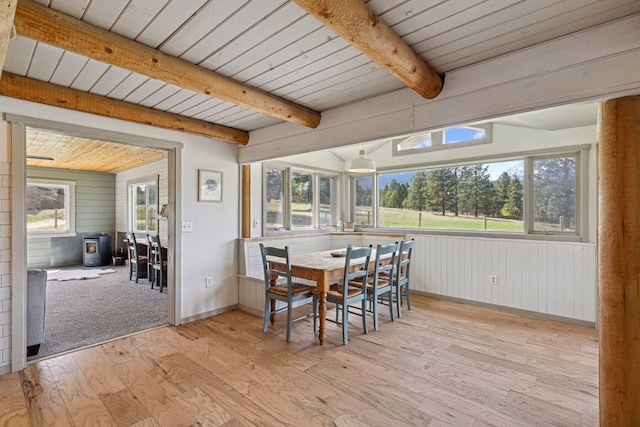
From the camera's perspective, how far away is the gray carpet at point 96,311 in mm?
3150

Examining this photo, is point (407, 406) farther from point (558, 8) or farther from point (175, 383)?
point (558, 8)

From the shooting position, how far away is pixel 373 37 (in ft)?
5.25

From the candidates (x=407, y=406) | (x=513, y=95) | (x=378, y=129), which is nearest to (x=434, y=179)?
(x=378, y=129)

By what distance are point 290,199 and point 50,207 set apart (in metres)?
6.32

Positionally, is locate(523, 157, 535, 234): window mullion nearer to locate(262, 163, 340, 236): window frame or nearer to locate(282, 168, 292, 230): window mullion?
locate(262, 163, 340, 236): window frame

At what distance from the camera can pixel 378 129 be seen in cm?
270

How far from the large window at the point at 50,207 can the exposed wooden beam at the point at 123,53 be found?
7392mm

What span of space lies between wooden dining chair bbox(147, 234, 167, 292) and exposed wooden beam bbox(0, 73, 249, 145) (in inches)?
94.5

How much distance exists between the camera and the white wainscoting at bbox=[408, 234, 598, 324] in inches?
137

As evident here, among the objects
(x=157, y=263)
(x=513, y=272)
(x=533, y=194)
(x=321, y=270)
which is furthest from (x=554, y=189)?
(x=157, y=263)

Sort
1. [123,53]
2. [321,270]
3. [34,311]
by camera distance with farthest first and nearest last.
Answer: [321,270], [34,311], [123,53]

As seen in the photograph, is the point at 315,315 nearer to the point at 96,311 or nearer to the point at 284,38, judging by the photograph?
the point at 284,38

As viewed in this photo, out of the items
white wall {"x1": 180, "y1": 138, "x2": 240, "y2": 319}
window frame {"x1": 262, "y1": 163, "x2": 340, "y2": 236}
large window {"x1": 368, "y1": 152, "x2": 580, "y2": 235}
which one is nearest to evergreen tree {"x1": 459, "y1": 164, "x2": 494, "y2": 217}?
large window {"x1": 368, "y1": 152, "x2": 580, "y2": 235}

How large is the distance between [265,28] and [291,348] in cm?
257
